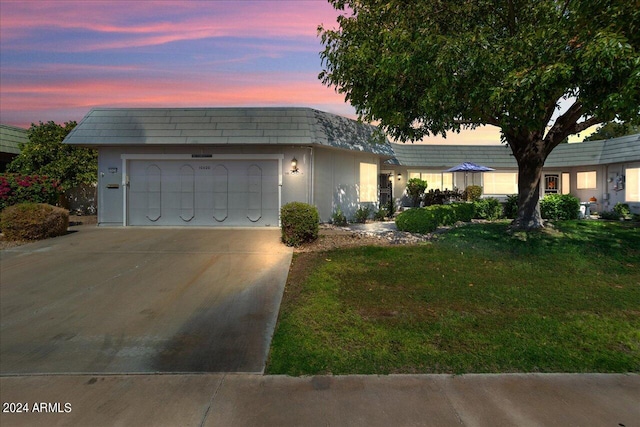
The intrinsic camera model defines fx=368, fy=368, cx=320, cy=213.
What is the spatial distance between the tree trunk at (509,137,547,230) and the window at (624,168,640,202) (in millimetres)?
9746

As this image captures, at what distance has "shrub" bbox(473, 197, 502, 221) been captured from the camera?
52.5 ft

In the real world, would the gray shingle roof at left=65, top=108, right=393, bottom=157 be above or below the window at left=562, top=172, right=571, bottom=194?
above

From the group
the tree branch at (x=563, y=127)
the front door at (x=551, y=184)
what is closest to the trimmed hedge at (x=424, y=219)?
the tree branch at (x=563, y=127)

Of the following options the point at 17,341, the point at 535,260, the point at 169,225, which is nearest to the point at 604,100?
the point at 535,260

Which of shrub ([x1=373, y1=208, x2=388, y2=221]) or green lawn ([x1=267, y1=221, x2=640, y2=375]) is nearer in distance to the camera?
green lawn ([x1=267, y1=221, x2=640, y2=375])

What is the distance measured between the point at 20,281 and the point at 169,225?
21.0 feet

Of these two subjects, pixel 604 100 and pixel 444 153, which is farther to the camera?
pixel 444 153

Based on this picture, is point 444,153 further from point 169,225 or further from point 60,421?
point 60,421

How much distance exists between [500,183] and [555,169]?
298 centimetres

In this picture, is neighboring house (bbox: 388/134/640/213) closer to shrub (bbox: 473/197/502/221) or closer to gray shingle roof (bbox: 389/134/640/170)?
gray shingle roof (bbox: 389/134/640/170)

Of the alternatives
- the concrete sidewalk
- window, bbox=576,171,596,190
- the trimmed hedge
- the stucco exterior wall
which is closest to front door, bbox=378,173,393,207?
the stucco exterior wall

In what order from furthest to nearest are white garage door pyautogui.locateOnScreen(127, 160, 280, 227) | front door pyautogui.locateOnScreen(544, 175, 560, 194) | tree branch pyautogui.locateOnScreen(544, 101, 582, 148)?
front door pyautogui.locateOnScreen(544, 175, 560, 194) < white garage door pyautogui.locateOnScreen(127, 160, 280, 227) < tree branch pyautogui.locateOnScreen(544, 101, 582, 148)

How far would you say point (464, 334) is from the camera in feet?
14.6

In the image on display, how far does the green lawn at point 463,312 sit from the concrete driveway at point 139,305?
619mm
